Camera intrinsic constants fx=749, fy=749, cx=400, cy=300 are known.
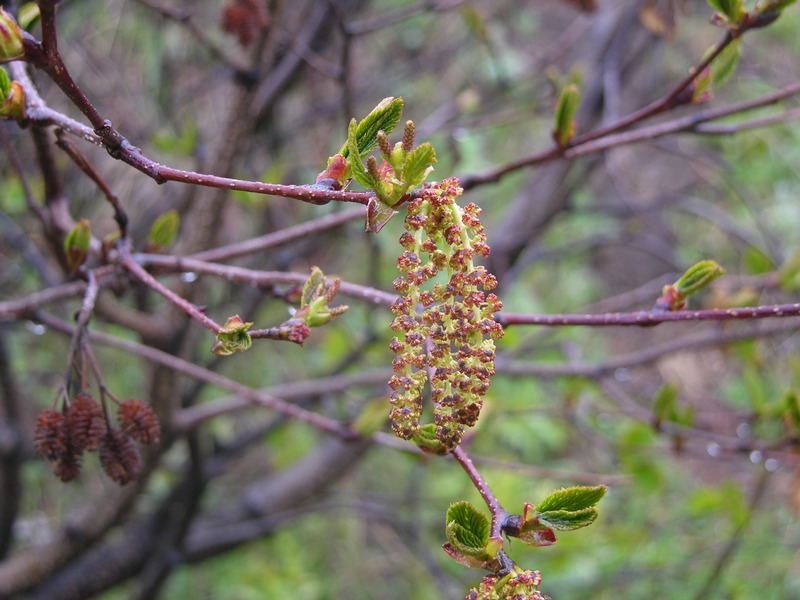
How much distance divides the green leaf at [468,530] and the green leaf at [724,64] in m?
0.64

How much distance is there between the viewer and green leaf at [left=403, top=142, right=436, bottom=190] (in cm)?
48

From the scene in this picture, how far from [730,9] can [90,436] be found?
2.49ft

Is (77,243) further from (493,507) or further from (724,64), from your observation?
(724,64)

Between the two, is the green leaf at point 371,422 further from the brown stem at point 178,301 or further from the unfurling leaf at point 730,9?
the unfurling leaf at point 730,9

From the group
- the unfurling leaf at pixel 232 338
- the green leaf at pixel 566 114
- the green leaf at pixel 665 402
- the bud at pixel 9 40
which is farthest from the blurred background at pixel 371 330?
the bud at pixel 9 40

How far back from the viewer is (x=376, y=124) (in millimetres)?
531

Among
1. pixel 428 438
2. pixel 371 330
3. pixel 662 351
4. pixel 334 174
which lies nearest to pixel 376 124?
pixel 334 174

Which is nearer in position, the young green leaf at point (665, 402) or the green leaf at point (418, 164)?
the green leaf at point (418, 164)

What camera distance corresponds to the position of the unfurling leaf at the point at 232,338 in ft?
1.82

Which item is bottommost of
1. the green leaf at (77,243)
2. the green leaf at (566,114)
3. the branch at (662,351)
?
the green leaf at (77,243)

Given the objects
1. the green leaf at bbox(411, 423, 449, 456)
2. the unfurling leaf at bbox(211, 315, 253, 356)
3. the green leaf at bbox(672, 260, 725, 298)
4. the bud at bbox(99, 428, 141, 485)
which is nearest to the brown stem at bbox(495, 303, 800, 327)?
the green leaf at bbox(672, 260, 725, 298)

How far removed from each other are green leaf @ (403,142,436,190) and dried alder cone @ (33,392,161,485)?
0.41m

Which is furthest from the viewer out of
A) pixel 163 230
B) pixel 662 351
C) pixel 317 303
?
pixel 662 351

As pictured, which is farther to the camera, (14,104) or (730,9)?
(730,9)
